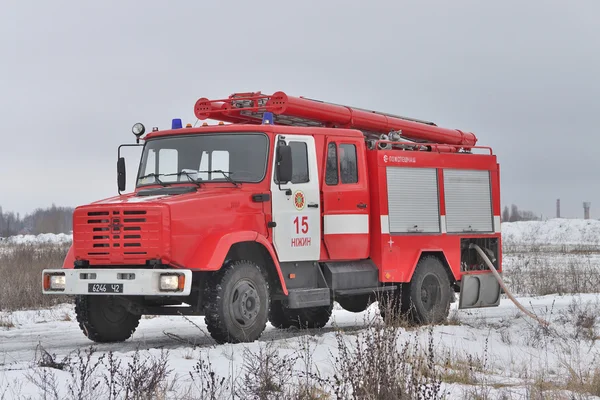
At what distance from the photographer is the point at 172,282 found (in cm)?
1049

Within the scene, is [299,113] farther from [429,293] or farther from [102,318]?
[102,318]

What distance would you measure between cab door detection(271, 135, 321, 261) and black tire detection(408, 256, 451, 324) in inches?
89.8

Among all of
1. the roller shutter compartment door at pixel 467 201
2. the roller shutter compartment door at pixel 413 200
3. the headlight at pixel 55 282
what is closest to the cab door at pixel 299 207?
the roller shutter compartment door at pixel 413 200

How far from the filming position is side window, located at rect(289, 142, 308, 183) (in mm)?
12438

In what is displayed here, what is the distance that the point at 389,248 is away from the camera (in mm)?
13805

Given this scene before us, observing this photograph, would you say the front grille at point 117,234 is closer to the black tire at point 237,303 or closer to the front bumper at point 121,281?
the front bumper at point 121,281

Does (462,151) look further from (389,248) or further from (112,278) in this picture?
(112,278)

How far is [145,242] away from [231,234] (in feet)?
3.51

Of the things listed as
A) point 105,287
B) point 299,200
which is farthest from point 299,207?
point 105,287

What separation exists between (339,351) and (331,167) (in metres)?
5.08

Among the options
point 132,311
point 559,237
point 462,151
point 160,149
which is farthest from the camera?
point 559,237

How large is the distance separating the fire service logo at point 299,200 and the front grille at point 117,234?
2.31 meters

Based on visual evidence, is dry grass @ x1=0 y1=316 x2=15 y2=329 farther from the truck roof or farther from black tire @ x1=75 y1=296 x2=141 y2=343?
the truck roof

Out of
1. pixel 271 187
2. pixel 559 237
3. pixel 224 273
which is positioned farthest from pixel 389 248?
pixel 559 237
